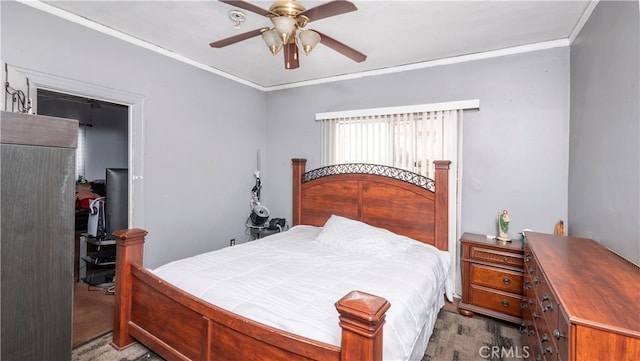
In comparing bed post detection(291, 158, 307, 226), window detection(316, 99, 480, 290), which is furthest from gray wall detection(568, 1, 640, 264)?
bed post detection(291, 158, 307, 226)

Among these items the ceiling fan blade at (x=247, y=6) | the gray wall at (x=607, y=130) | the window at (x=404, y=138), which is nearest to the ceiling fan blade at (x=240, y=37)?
the ceiling fan blade at (x=247, y=6)

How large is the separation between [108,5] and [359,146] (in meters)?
2.65

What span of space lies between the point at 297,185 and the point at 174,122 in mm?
1611

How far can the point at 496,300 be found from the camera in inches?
101

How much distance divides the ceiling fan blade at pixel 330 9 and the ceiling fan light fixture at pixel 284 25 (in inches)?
3.3

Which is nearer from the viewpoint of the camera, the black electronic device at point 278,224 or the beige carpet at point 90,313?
the beige carpet at point 90,313

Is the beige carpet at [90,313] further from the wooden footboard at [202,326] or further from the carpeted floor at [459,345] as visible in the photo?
the wooden footboard at [202,326]

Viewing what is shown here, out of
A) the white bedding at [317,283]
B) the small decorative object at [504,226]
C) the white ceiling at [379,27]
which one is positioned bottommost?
the white bedding at [317,283]

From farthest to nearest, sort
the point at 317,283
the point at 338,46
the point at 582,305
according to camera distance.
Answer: the point at 338,46, the point at 317,283, the point at 582,305

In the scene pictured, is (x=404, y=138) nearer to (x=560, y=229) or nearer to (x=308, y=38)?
(x=560, y=229)

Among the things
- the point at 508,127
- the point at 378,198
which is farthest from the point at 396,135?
the point at 508,127

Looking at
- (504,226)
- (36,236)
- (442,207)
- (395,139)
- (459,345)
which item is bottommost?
(459,345)

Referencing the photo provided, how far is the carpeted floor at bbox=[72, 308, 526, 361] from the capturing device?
2.04 meters

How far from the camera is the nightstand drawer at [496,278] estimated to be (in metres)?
2.48
